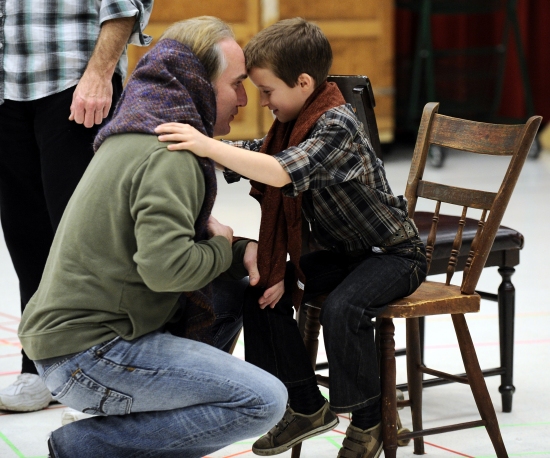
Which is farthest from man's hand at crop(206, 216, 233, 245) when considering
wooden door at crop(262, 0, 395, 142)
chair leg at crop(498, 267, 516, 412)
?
wooden door at crop(262, 0, 395, 142)

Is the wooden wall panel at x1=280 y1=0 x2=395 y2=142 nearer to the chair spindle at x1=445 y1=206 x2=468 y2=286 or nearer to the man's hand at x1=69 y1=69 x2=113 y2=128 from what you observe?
the man's hand at x1=69 y1=69 x2=113 y2=128

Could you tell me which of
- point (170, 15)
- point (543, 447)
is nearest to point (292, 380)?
point (543, 447)

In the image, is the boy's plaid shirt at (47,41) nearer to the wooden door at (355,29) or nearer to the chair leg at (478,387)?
the chair leg at (478,387)

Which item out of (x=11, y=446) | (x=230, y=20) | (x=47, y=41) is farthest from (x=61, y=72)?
(x=230, y=20)

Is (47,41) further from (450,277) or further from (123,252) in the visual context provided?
(450,277)

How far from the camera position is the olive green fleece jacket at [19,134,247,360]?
1547 mm

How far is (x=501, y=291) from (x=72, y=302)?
1.29 meters

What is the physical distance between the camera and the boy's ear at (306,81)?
183 cm

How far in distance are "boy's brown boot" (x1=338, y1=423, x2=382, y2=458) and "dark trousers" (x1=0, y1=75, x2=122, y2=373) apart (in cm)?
Result: 95

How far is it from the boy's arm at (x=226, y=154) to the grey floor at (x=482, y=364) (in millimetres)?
827

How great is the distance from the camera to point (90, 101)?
2244 millimetres

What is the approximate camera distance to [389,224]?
74.7 inches

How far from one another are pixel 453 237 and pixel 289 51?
81 cm

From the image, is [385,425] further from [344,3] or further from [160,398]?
[344,3]
